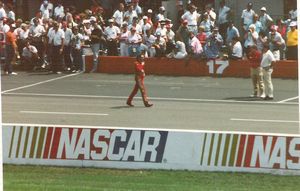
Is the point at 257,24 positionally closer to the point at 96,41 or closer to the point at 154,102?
the point at 96,41

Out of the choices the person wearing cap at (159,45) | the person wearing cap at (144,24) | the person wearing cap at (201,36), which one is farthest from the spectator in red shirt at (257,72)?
the person wearing cap at (144,24)

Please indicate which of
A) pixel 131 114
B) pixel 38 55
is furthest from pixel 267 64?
pixel 38 55

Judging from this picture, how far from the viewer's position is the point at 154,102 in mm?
24703

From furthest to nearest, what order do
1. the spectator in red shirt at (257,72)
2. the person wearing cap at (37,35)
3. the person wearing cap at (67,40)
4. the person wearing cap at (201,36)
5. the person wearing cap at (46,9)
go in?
the person wearing cap at (46,9)
the person wearing cap at (37,35)
the person wearing cap at (67,40)
the person wearing cap at (201,36)
the spectator in red shirt at (257,72)

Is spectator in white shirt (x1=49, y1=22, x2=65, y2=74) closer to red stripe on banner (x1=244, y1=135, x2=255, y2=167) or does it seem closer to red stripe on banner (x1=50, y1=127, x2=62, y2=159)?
red stripe on banner (x1=50, y1=127, x2=62, y2=159)

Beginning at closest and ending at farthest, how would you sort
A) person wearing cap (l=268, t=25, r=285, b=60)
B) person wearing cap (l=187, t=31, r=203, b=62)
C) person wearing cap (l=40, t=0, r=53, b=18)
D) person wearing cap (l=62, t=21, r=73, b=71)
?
person wearing cap (l=268, t=25, r=285, b=60)
person wearing cap (l=187, t=31, r=203, b=62)
person wearing cap (l=62, t=21, r=73, b=71)
person wearing cap (l=40, t=0, r=53, b=18)

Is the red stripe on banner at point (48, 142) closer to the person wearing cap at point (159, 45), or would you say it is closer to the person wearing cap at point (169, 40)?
the person wearing cap at point (159, 45)

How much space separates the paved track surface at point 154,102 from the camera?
21.1 m

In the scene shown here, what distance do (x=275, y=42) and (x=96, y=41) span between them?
6.45 m

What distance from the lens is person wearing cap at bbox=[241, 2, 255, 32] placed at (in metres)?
30.0

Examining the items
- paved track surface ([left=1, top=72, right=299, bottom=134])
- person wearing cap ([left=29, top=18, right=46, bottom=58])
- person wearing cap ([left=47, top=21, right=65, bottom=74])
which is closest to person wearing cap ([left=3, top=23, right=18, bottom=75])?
paved track surface ([left=1, top=72, right=299, bottom=134])

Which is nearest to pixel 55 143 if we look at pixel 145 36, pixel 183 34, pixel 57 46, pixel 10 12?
pixel 183 34

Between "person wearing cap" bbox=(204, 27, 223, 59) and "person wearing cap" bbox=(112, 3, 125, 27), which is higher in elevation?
"person wearing cap" bbox=(112, 3, 125, 27)

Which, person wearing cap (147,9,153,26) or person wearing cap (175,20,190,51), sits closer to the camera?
person wearing cap (175,20,190,51)
